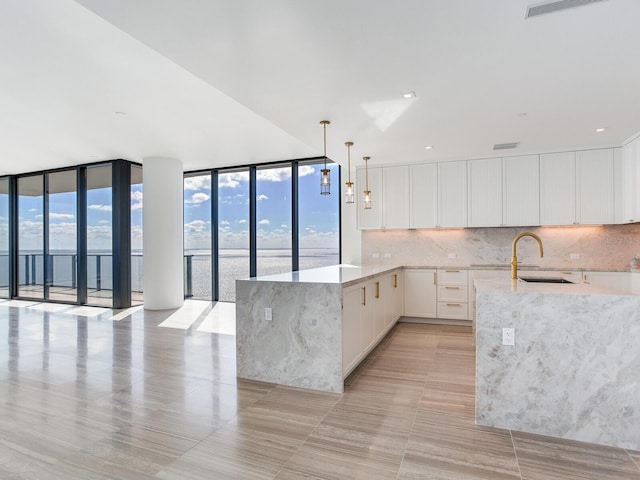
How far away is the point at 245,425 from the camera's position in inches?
102

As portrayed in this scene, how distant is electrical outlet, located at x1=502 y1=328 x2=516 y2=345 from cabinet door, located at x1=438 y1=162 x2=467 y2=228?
359 centimetres

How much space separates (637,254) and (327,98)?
4.89 meters

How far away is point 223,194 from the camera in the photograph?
7922 millimetres

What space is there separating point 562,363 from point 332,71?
8.47 ft

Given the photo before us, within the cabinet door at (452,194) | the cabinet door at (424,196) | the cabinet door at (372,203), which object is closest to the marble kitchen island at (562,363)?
the cabinet door at (452,194)

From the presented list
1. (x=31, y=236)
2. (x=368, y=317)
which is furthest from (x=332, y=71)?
(x=31, y=236)

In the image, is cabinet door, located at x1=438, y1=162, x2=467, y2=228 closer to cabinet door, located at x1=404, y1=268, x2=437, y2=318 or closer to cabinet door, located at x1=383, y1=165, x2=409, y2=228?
cabinet door, located at x1=383, y1=165, x2=409, y2=228

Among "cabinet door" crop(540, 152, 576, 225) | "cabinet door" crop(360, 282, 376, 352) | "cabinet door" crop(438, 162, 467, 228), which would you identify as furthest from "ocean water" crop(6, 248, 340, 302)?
"cabinet door" crop(540, 152, 576, 225)

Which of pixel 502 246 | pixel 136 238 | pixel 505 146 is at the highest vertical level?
pixel 505 146

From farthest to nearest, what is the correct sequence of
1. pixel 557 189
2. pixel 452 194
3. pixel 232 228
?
pixel 232 228, pixel 452 194, pixel 557 189

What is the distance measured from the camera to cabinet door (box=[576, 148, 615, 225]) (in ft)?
17.1

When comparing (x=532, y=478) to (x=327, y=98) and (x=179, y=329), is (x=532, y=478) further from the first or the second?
(x=179, y=329)

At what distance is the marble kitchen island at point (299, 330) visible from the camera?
3.20m

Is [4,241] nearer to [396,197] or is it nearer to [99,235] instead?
[99,235]
